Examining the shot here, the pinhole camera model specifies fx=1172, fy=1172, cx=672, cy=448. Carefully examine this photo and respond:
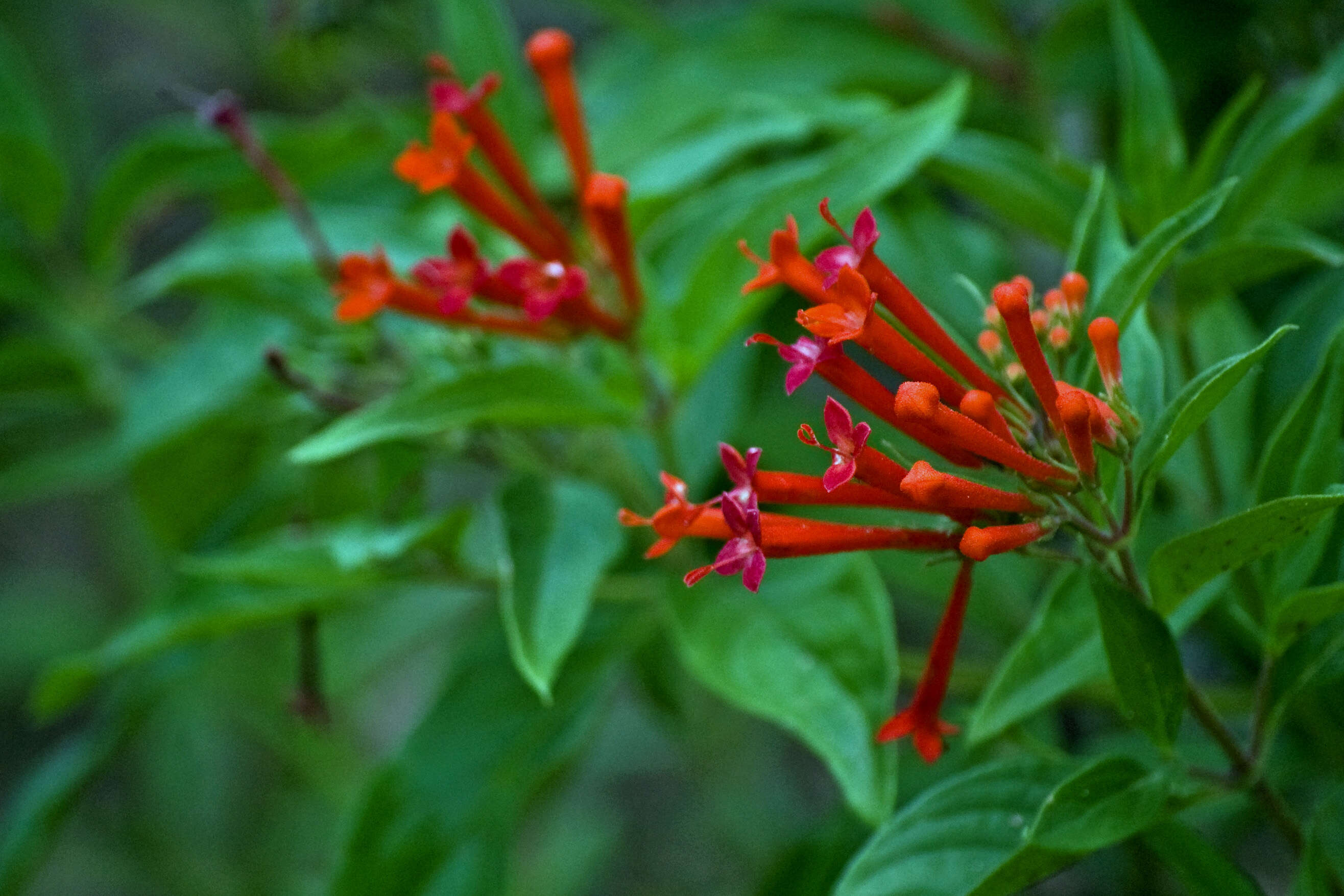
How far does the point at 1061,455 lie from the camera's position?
66 cm

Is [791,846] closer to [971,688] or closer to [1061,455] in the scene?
[971,688]

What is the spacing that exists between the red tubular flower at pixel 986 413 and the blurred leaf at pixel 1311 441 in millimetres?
220

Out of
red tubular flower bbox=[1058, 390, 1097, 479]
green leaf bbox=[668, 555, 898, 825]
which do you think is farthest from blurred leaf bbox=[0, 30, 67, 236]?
red tubular flower bbox=[1058, 390, 1097, 479]

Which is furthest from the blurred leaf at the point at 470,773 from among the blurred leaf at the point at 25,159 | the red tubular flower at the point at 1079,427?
the blurred leaf at the point at 25,159

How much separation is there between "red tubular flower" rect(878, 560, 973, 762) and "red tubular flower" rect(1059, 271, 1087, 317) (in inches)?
6.9

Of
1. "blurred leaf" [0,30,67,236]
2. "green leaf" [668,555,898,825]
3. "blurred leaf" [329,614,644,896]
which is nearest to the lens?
"green leaf" [668,555,898,825]

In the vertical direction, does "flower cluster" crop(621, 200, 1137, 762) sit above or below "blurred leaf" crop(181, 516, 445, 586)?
above

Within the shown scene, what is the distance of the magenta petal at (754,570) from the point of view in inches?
23.6

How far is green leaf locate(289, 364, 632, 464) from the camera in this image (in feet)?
2.85

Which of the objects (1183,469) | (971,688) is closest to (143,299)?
(971,688)

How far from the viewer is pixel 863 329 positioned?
63 centimetres

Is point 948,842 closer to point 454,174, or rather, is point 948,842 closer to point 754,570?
point 754,570

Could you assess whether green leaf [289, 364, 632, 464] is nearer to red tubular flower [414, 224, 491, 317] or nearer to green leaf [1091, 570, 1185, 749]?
red tubular flower [414, 224, 491, 317]

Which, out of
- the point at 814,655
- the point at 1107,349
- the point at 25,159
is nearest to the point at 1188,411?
the point at 1107,349
